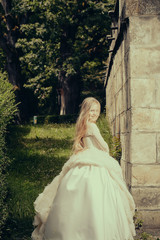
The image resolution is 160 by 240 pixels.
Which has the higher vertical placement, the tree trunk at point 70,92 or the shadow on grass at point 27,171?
the tree trunk at point 70,92

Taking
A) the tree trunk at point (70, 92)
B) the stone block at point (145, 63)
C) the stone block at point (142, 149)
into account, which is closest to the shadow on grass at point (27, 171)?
the stone block at point (142, 149)

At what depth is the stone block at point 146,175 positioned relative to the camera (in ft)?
15.9

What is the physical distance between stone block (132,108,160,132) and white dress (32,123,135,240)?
1.06m

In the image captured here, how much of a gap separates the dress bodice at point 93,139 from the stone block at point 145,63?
140cm

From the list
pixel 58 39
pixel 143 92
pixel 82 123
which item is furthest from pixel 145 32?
pixel 58 39

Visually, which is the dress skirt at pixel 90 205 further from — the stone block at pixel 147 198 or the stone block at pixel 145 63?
the stone block at pixel 145 63

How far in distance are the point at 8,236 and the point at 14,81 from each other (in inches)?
559

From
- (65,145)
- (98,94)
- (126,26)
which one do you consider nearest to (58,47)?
(98,94)

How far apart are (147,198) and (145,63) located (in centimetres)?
207

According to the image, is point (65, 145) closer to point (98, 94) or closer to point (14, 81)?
point (14, 81)

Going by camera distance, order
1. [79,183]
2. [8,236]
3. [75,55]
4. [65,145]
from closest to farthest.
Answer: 1. [79,183]
2. [8,236]
3. [65,145]
4. [75,55]

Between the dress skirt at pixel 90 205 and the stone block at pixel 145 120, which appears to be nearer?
the dress skirt at pixel 90 205

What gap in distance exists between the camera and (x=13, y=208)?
5902 mm

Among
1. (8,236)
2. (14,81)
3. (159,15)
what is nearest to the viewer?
(8,236)
